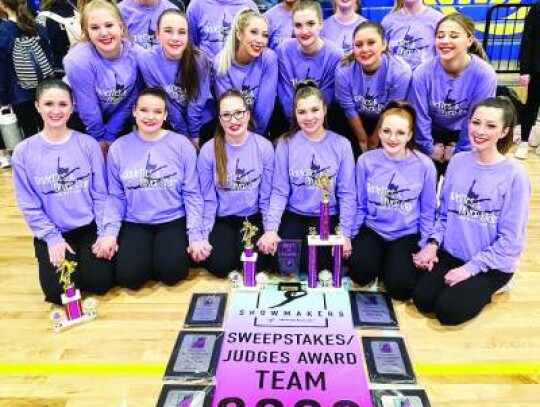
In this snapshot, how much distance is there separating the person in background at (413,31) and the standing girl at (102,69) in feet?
5.46

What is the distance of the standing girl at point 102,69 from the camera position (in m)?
2.93

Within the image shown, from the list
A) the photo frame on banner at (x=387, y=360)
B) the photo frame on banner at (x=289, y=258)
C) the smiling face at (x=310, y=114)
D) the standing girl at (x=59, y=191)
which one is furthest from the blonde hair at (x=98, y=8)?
the photo frame on banner at (x=387, y=360)

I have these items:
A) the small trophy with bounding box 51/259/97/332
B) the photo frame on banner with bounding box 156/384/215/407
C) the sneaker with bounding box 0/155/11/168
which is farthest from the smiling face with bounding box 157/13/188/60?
the sneaker with bounding box 0/155/11/168

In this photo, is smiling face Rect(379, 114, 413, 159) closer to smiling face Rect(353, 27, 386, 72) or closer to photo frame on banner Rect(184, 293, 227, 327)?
smiling face Rect(353, 27, 386, 72)

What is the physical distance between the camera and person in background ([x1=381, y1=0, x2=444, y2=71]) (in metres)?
3.38

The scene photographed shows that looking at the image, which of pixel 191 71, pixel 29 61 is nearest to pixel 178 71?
pixel 191 71

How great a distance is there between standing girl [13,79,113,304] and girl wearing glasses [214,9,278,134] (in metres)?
0.89

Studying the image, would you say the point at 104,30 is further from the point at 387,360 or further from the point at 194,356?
the point at 387,360

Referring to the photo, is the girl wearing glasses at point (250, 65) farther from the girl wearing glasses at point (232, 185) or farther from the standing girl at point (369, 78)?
the standing girl at point (369, 78)

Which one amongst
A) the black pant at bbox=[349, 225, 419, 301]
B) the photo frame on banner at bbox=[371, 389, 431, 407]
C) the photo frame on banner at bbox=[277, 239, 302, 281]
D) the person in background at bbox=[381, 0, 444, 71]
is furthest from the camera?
the person in background at bbox=[381, 0, 444, 71]

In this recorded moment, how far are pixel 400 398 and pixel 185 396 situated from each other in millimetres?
883

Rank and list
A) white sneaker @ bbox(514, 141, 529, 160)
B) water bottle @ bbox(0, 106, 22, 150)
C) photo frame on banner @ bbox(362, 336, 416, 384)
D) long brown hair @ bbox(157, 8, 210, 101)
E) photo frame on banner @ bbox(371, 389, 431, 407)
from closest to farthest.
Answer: photo frame on banner @ bbox(371, 389, 431, 407), photo frame on banner @ bbox(362, 336, 416, 384), long brown hair @ bbox(157, 8, 210, 101), white sneaker @ bbox(514, 141, 529, 160), water bottle @ bbox(0, 106, 22, 150)

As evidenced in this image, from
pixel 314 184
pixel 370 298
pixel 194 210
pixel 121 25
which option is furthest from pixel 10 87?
pixel 370 298

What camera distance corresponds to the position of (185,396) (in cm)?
220
